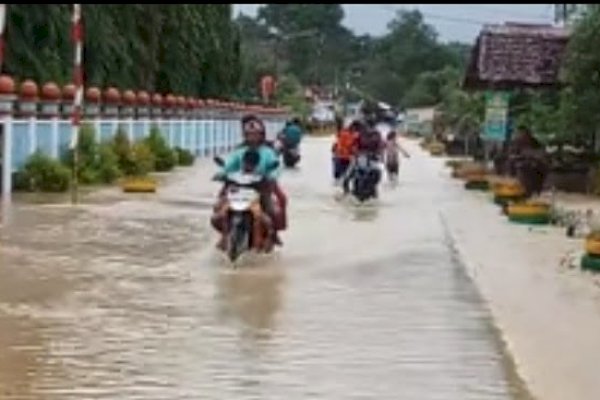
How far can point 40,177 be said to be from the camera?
23.4 metres

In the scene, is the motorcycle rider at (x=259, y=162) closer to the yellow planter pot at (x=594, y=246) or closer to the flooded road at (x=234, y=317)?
the flooded road at (x=234, y=317)

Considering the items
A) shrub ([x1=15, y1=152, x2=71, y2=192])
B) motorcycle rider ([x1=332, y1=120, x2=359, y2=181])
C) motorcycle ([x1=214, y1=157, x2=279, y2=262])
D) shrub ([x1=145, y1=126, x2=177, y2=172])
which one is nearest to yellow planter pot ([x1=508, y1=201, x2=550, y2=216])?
motorcycle rider ([x1=332, y1=120, x2=359, y2=181])

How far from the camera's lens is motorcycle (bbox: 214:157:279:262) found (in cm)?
1437

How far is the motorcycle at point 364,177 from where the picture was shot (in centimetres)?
2423

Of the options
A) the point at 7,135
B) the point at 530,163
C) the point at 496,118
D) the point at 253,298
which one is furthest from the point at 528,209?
the point at 253,298

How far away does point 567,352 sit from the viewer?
962 cm

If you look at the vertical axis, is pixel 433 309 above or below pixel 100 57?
below

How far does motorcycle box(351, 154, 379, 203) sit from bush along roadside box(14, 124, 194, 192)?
4529 mm

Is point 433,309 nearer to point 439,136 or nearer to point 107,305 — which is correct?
point 107,305

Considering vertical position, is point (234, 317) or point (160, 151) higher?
point (160, 151)

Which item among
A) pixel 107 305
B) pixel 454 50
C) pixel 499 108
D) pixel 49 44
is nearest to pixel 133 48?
pixel 49 44

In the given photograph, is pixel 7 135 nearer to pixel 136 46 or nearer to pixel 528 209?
pixel 528 209

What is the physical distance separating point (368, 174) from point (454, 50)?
368 ft

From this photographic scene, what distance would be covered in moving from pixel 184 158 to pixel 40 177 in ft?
50.5
